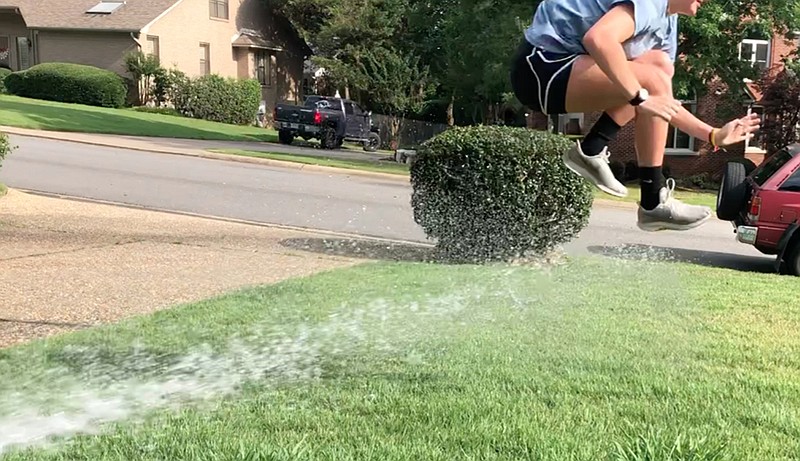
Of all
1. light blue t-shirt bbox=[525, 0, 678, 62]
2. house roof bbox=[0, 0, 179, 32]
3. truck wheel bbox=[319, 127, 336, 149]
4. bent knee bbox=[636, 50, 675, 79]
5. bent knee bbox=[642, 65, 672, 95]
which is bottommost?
truck wheel bbox=[319, 127, 336, 149]

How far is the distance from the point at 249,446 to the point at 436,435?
2.93 feet

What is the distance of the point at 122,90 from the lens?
33.0m

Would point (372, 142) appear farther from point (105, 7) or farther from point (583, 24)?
point (583, 24)

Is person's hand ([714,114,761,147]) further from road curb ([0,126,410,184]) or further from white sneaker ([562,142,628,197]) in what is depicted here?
road curb ([0,126,410,184])

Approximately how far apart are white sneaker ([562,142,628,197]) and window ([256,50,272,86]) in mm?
37540

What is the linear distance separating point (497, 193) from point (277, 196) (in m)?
6.86

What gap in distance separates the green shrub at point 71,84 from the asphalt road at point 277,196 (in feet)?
Answer: 42.6

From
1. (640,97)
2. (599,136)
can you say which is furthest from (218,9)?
(640,97)

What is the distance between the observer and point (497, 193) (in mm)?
9258

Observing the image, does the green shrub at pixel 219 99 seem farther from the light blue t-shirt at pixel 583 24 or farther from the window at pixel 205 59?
the light blue t-shirt at pixel 583 24

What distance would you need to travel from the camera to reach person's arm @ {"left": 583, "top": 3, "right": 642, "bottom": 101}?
3.73 metres

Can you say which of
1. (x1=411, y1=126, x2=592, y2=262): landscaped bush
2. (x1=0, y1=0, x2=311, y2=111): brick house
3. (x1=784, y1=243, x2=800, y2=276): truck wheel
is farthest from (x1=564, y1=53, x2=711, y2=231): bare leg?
(x1=0, y1=0, x2=311, y2=111): brick house

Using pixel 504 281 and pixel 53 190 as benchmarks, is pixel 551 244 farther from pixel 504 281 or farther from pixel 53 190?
pixel 53 190

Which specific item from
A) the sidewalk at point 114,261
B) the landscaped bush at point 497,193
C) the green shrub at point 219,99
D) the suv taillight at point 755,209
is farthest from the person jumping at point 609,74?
the green shrub at point 219,99
